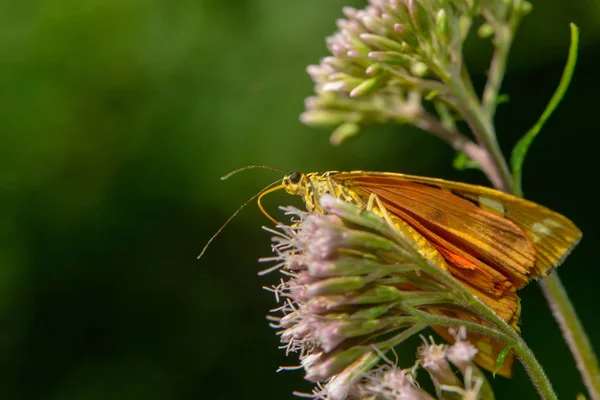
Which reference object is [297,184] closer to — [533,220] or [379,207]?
[379,207]

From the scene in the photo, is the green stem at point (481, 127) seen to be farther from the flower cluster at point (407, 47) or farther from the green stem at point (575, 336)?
the green stem at point (575, 336)

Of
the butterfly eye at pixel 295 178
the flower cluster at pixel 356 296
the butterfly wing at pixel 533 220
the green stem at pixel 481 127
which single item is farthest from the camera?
the green stem at pixel 481 127

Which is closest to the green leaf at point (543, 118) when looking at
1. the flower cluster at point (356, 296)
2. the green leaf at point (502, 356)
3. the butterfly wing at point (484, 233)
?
the butterfly wing at point (484, 233)

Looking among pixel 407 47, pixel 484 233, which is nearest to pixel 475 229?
pixel 484 233

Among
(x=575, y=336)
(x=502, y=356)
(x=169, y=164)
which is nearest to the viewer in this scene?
(x=502, y=356)

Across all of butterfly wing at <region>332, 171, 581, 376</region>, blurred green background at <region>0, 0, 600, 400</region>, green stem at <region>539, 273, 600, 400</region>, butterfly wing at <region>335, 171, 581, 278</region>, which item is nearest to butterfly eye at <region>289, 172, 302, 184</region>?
butterfly wing at <region>332, 171, 581, 376</region>
